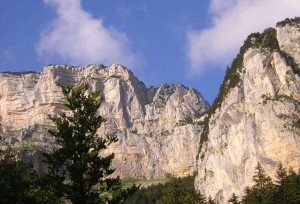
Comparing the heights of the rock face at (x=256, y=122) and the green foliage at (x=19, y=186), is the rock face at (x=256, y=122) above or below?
above

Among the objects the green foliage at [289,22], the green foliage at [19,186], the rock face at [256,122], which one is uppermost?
the green foliage at [289,22]

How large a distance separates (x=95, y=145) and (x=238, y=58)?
11189 centimetres

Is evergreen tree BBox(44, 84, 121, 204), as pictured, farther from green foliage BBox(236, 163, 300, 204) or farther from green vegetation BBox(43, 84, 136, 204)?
green foliage BBox(236, 163, 300, 204)

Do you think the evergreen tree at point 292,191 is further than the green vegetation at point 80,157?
Yes

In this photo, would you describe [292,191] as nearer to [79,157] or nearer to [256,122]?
[79,157]

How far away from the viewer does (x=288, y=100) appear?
357 ft

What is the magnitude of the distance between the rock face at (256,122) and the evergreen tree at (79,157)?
71818mm

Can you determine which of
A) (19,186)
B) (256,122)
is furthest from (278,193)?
(19,186)

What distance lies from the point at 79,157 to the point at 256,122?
270 feet

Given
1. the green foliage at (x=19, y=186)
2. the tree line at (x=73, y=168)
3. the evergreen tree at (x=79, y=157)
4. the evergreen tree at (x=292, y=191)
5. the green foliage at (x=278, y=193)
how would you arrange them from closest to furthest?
the green foliage at (x=19, y=186)
the tree line at (x=73, y=168)
the evergreen tree at (x=79, y=157)
the evergreen tree at (x=292, y=191)
the green foliage at (x=278, y=193)

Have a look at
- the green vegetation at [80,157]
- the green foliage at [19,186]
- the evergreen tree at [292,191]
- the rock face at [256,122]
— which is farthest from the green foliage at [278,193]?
the green foliage at [19,186]

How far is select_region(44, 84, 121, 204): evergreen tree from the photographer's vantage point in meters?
35.2

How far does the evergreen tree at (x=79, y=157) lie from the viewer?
115ft

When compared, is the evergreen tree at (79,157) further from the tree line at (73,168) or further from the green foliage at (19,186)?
the green foliage at (19,186)
